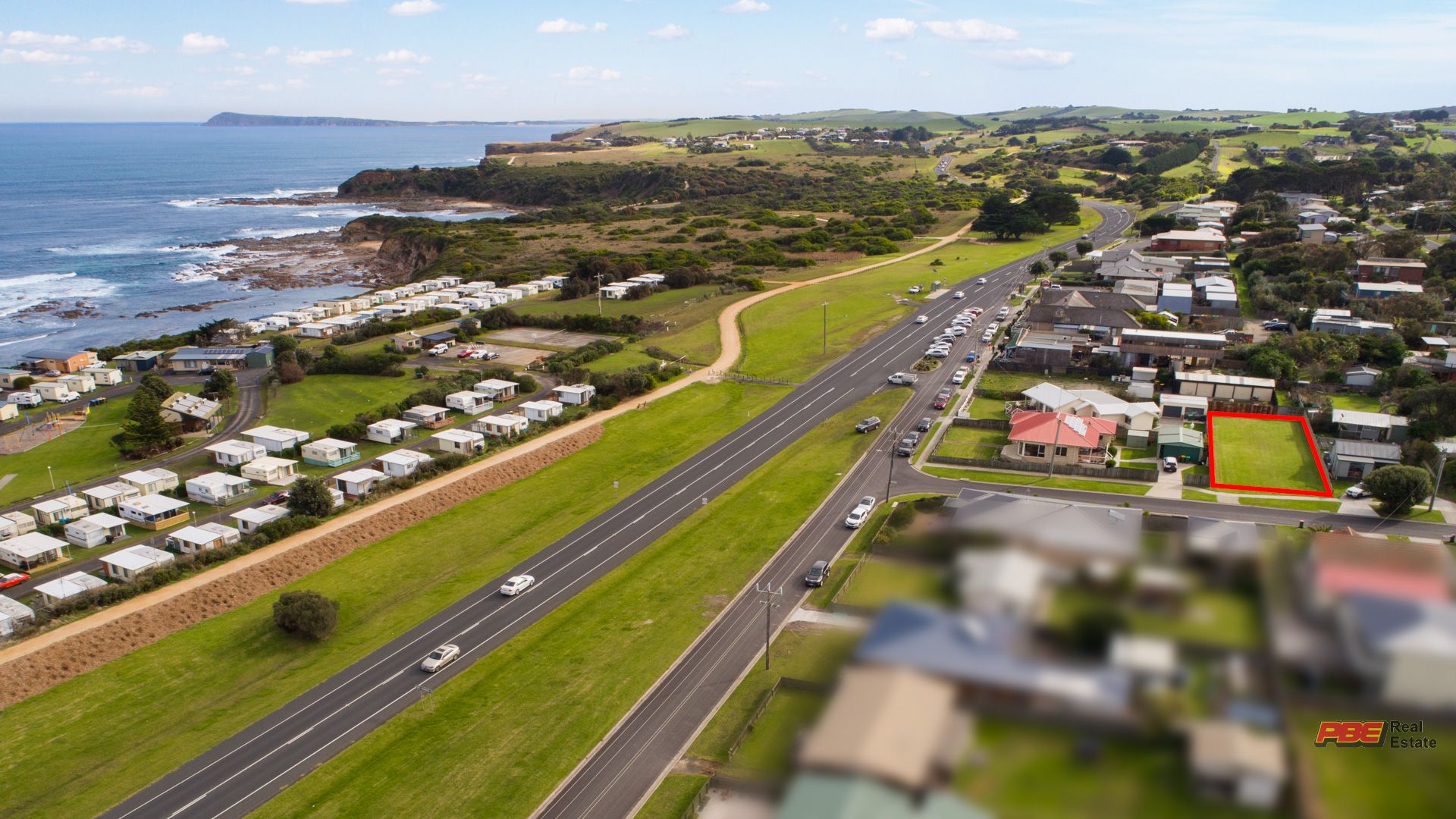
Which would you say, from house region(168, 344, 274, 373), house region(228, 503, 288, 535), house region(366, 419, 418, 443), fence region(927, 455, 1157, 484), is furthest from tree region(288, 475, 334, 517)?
fence region(927, 455, 1157, 484)

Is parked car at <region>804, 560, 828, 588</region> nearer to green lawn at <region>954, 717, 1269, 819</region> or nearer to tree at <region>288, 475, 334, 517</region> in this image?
tree at <region>288, 475, 334, 517</region>

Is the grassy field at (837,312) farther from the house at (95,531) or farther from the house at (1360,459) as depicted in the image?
the house at (95,531)

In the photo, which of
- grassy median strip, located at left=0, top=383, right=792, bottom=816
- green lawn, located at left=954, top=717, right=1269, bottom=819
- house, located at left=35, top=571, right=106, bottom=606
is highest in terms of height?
green lawn, located at left=954, top=717, right=1269, bottom=819

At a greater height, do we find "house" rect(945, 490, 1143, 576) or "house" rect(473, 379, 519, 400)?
"house" rect(945, 490, 1143, 576)

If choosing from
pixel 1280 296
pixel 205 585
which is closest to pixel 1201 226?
pixel 1280 296

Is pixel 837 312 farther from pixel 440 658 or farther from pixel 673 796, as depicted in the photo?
pixel 673 796

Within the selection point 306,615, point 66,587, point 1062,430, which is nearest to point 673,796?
point 306,615
